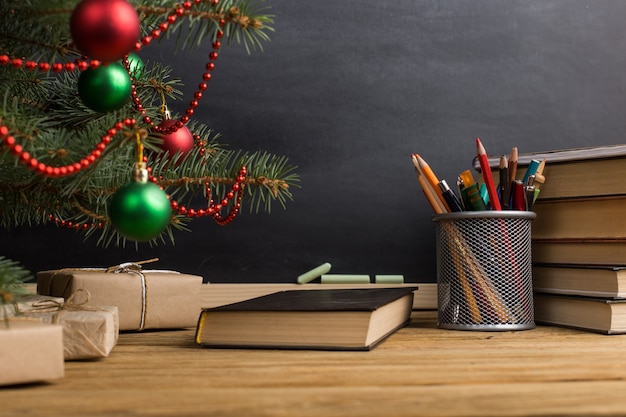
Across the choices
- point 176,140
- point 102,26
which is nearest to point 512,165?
point 176,140

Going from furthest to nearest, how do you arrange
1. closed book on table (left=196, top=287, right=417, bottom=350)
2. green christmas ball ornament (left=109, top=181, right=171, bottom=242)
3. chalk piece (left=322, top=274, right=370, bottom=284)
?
chalk piece (left=322, top=274, right=370, bottom=284) < closed book on table (left=196, top=287, right=417, bottom=350) < green christmas ball ornament (left=109, top=181, right=171, bottom=242)

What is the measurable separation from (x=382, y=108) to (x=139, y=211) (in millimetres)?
679

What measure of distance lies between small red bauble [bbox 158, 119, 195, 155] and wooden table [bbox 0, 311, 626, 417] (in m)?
0.21

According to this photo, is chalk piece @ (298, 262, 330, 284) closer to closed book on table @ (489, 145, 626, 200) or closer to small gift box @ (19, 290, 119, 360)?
closed book on table @ (489, 145, 626, 200)

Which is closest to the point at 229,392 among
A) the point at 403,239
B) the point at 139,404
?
the point at 139,404

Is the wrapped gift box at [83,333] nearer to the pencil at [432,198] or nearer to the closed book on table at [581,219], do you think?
the pencil at [432,198]

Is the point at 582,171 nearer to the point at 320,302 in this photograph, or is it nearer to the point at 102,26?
the point at 320,302

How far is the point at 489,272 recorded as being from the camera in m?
0.82

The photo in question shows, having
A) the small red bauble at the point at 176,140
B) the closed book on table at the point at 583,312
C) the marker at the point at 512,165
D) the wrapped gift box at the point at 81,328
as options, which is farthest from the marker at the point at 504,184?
the wrapped gift box at the point at 81,328

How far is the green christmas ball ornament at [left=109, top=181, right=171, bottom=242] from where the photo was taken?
53 cm

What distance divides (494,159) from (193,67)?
1.64 feet

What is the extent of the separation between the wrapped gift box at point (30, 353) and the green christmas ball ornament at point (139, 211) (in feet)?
0.30

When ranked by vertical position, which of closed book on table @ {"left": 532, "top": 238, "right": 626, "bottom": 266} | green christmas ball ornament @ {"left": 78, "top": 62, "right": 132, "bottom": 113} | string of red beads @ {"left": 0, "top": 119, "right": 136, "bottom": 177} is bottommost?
closed book on table @ {"left": 532, "top": 238, "right": 626, "bottom": 266}

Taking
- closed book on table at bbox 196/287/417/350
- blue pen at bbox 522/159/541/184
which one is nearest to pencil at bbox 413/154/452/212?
blue pen at bbox 522/159/541/184
